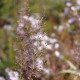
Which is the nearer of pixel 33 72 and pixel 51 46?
pixel 33 72

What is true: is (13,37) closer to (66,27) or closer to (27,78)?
(66,27)

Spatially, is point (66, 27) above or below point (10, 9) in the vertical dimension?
below

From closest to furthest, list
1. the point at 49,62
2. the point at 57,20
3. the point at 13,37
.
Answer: the point at 49,62
the point at 13,37
the point at 57,20

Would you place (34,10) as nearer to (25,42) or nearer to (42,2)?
(42,2)

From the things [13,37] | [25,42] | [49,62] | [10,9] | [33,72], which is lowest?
[33,72]

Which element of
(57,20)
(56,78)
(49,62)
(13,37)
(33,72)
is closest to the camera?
(33,72)

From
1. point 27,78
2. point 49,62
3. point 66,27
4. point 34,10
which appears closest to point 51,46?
point 49,62

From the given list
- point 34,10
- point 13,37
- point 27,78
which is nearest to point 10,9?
point 34,10
